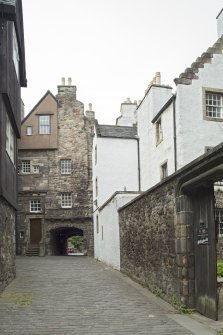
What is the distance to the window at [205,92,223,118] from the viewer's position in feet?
67.7

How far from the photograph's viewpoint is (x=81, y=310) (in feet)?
30.5

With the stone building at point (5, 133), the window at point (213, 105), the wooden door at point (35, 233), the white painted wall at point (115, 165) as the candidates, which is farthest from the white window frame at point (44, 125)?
the stone building at point (5, 133)

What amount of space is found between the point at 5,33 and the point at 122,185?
15.6 m

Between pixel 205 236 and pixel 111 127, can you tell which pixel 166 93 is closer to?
pixel 111 127

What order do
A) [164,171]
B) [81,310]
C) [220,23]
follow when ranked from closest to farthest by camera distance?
[81,310], [164,171], [220,23]

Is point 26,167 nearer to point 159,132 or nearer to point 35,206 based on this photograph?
point 35,206

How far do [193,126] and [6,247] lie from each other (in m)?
10.5

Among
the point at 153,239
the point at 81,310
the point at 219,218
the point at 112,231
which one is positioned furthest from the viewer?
the point at 219,218

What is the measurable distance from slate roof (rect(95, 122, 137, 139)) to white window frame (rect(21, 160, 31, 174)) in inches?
313

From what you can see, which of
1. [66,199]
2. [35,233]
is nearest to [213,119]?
[66,199]

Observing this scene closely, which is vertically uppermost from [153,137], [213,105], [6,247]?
[213,105]

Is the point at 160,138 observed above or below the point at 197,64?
below

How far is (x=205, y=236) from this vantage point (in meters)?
8.63

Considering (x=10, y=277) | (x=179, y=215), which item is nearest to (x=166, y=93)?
(x=10, y=277)
